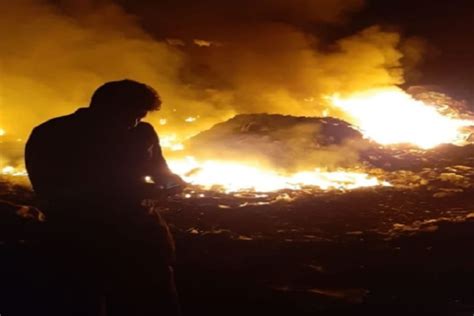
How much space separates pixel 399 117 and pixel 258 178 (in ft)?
21.4

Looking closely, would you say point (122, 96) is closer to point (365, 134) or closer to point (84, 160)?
point (84, 160)

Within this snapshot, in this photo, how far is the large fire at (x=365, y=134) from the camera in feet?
33.7

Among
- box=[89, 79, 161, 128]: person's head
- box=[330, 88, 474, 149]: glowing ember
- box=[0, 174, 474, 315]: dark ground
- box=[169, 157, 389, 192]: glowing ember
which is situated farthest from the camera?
box=[330, 88, 474, 149]: glowing ember

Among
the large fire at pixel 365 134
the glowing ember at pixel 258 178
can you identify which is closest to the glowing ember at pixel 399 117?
the large fire at pixel 365 134

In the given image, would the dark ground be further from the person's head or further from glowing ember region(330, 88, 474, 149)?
glowing ember region(330, 88, 474, 149)

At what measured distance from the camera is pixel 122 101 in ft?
10.7

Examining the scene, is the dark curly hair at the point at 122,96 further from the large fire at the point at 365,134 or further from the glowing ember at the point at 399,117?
the glowing ember at the point at 399,117

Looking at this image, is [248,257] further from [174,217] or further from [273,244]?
[174,217]

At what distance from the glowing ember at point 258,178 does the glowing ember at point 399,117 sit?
153 inches

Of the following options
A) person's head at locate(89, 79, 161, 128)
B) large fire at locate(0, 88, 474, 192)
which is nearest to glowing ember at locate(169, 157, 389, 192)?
large fire at locate(0, 88, 474, 192)

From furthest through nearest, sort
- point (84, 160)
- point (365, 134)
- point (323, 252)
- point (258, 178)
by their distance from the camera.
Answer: point (365, 134)
point (258, 178)
point (323, 252)
point (84, 160)

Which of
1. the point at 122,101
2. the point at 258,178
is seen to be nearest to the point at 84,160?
the point at 122,101

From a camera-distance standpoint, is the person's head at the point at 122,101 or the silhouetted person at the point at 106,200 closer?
the silhouetted person at the point at 106,200

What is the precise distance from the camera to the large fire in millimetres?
10266
